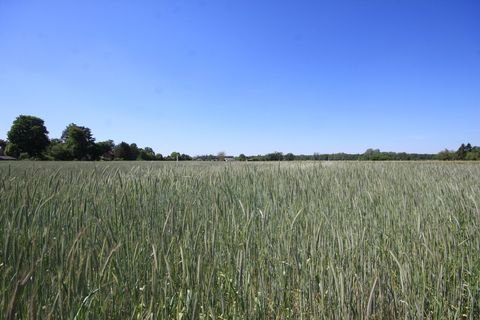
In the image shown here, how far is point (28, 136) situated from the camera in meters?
48.9


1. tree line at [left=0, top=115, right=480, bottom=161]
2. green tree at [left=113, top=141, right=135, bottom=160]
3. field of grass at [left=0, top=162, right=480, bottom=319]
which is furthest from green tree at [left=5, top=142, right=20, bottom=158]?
field of grass at [left=0, top=162, right=480, bottom=319]

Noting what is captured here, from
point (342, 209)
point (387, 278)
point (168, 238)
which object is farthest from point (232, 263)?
point (342, 209)

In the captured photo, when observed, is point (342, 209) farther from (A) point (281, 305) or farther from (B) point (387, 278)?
(A) point (281, 305)

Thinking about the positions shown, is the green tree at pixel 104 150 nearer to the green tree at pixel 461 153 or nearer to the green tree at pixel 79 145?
the green tree at pixel 79 145

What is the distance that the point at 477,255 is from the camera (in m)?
1.80

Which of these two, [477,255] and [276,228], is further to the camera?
[276,228]

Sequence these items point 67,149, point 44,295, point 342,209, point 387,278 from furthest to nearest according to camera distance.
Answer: point 67,149 < point 342,209 < point 387,278 < point 44,295

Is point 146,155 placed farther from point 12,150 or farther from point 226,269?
point 226,269

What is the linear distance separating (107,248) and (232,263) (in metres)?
0.67

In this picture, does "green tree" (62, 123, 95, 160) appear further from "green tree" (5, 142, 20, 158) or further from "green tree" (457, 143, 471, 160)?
"green tree" (457, 143, 471, 160)

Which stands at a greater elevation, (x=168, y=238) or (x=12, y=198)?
(x=12, y=198)

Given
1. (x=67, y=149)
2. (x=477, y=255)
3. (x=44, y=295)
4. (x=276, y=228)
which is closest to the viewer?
(x=44, y=295)

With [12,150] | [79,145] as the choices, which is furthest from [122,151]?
[12,150]

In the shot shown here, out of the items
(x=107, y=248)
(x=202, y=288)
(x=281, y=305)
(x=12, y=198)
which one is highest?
(x=12, y=198)
